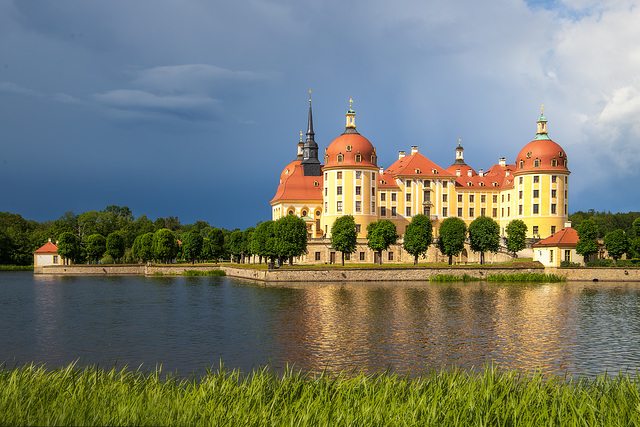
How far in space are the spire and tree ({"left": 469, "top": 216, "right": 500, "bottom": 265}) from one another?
31920 mm

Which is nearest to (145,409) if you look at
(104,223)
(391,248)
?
(391,248)

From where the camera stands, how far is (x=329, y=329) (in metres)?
30.6

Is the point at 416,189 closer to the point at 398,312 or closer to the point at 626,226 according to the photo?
the point at 398,312

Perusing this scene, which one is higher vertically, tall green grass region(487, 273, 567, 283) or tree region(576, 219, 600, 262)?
tree region(576, 219, 600, 262)

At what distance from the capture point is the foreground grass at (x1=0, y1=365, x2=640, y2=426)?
10.6m

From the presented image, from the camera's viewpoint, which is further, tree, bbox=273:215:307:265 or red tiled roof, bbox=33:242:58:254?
red tiled roof, bbox=33:242:58:254

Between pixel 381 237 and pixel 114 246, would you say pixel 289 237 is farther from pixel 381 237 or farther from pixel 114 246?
pixel 114 246

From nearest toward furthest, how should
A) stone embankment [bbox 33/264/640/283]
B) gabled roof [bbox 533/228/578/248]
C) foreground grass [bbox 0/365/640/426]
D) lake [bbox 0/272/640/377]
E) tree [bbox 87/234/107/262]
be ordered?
foreground grass [bbox 0/365/640/426] < lake [bbox 0/272/640/377] < stone embankment [bbox 33/264/640/283] < gabled roof [bbox 533/228/578/248] < tree [bbox 87/234/107/262]

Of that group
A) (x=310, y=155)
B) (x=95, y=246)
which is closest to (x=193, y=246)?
(x=95, y=246)

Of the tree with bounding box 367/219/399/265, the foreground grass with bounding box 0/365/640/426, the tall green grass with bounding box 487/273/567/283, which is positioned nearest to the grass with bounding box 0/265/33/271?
the tree with bounding box 367/219/399/265

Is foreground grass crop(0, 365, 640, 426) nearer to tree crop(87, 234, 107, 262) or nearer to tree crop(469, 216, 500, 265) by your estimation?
tree crop(469, 216, 500, 265)

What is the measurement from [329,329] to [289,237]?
1572 inches

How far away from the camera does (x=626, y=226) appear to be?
142125mm

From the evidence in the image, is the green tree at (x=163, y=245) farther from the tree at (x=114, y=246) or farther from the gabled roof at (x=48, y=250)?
the gabled roof at (x=48, y=250)
